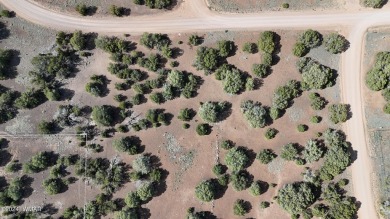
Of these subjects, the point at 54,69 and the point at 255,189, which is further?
the point at 54,69

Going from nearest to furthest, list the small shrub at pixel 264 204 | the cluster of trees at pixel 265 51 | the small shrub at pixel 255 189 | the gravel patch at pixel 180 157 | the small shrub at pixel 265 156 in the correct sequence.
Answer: the small shrub at pixel 255 189 → the small shrub at pixel 265 156 → the small shrub at pixel 264 204 → the cluster of trees at pixel 265 51 → the gravel patch at pixel 180 157

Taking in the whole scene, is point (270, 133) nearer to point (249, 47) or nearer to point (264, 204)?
point (264, 204)

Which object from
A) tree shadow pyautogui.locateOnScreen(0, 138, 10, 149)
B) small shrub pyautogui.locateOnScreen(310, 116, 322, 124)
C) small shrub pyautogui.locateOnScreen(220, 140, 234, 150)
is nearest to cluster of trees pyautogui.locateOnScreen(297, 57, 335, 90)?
small shrub pyautogui.locateOnScreen(310, 116, 322, 124)

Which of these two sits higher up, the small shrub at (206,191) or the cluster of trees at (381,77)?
the cluster of trees at (381,77)

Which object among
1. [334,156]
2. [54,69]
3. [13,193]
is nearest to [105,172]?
[13,193]

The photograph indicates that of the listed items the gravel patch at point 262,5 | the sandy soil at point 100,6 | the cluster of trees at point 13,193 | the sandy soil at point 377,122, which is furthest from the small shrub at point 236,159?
the cluster of trees at point 13,193

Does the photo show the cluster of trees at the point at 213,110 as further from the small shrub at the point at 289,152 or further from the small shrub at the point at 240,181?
the small shrub at the point at 289,152
